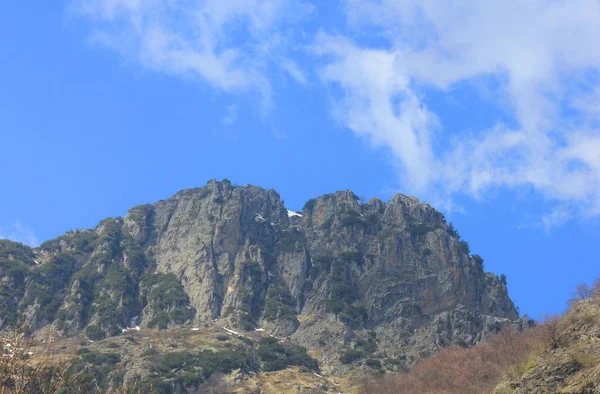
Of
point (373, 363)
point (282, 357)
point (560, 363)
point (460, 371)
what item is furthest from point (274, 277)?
point (560, 363)

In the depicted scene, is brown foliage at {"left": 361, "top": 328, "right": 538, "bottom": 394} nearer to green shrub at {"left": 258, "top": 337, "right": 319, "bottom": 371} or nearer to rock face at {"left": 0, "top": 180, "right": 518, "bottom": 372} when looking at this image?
rock face at {"left": 0, "top": 180, "right": 518, "bottom": 372}

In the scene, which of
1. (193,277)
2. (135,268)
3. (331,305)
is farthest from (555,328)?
(135,268)

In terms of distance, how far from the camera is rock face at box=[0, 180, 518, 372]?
130625 millimetres

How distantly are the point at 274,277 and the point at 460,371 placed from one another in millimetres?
79603

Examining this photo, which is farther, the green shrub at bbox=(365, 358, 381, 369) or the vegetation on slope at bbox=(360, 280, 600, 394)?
the green shrub at bbox=(365, 358, 381, 369)

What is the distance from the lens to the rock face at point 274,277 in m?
131

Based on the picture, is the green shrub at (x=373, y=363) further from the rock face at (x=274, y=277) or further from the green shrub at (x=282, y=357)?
the green shrub at (x=282, y=357)

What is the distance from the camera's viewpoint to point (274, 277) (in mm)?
153625

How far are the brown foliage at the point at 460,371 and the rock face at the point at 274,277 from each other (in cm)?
1861

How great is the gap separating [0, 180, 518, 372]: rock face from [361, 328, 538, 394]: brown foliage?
61.1 feet

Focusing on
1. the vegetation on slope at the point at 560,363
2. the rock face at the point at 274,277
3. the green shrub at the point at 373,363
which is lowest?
the vegetation on slope at the point at 560,363

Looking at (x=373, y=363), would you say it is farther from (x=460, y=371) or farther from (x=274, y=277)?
(x=274, y=277)

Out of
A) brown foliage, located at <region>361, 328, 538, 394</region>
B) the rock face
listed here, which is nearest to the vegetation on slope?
brown foliage, located at <region>361, 328, 538, 394</region>

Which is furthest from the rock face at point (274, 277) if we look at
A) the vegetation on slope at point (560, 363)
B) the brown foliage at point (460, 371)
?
the vegetation on slope at point (560, 363)
